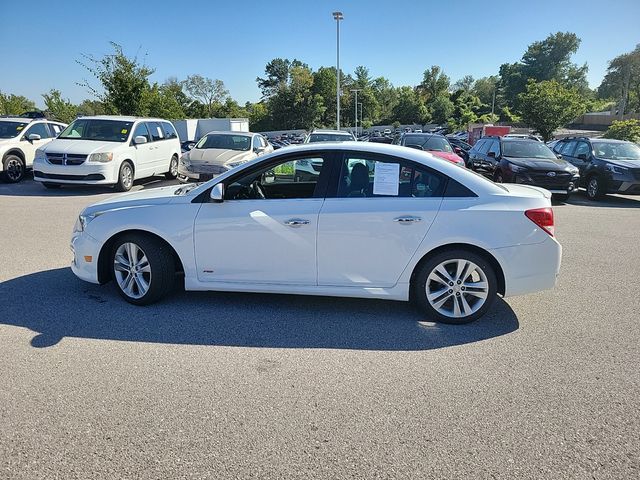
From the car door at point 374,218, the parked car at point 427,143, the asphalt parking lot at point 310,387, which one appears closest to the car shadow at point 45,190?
the asphalt parking lot at point 310,387

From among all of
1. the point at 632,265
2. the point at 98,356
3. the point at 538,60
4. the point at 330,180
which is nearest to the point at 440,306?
the point at 330,180

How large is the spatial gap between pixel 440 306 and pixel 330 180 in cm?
154

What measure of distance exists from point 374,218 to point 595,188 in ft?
38.2

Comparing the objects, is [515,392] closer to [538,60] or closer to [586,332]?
[586,332]

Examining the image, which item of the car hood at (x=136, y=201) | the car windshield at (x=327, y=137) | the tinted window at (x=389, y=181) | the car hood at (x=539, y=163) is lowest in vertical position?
the car hood at (x=539, y=163)

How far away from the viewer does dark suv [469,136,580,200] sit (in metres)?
11.8

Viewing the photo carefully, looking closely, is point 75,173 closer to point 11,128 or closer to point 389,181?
point 11,128

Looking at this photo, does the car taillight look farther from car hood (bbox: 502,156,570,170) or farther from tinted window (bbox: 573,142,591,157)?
tinted window (bbox: 573,142,591,157)

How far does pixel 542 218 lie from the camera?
159 inches

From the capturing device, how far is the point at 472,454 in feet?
8.12

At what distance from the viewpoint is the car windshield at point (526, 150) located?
13.0 metres

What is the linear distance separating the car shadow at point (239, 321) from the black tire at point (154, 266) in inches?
3.9

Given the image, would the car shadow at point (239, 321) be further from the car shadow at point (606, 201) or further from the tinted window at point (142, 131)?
the car shadow at point (606, 201)

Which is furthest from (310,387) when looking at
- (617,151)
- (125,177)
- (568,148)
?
(568,148)
